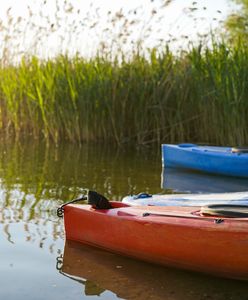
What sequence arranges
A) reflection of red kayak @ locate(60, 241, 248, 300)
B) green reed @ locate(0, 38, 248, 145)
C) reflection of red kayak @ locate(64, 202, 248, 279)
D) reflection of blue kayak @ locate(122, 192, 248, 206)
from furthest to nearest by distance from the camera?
green reed @ locate(0, 38, 248, 145)
reflection of blue kayak @ locate(122, 192, 248, 206)
reflection of red kayak @ locate(64, 202, 248, 279)
reflection of red kayak @ locate(60, 241, 248, 300)

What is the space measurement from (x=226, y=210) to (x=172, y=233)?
28 cm

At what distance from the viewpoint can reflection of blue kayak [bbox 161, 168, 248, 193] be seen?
21.3 ft

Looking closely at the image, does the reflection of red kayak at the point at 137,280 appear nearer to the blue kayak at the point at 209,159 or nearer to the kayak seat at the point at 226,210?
the kayak seat at the point at 226,210

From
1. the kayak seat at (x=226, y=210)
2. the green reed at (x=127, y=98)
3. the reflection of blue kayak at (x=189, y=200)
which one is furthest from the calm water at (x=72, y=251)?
the green reed at (x=127, y=98)

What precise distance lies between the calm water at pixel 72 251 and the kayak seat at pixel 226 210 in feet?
1.03

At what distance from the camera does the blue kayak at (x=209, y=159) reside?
714 cm

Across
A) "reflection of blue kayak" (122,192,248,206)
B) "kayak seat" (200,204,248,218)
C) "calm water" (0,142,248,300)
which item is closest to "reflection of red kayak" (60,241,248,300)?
"calm water" (0,142,248,300)

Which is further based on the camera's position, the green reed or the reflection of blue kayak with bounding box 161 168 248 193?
the green reed

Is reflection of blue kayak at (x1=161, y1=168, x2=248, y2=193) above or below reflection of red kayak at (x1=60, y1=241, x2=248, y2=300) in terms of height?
above

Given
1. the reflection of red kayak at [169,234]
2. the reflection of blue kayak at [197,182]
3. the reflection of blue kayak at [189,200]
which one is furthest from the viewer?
the reflection of blue kayak at [197,182]

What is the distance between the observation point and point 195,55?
9344mm

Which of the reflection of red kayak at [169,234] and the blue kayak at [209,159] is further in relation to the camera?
the blue kayak at [209,159]

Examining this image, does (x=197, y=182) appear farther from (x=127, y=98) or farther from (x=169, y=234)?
(x=169, y=234)

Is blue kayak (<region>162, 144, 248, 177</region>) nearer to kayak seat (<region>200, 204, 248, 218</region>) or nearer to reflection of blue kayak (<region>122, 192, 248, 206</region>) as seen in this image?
reflection of blue kayak (<region>122, 192, 248, 206</region>)
